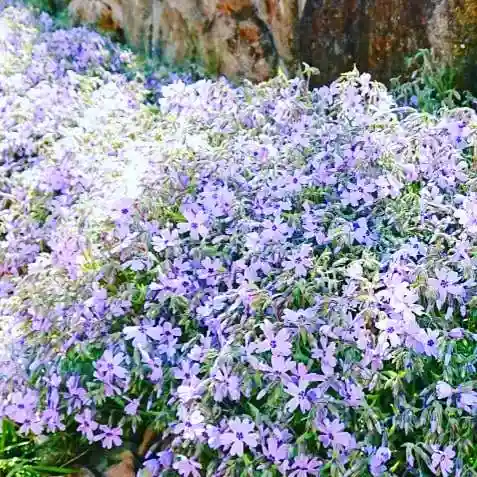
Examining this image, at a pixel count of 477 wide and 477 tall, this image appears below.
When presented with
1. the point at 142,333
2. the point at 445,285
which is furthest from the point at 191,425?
the point at 445,285

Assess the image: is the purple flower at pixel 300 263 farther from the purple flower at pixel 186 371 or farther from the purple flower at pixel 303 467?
the purple flower at pixel 303 467

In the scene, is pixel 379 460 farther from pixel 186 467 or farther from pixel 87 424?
pixel 87 424

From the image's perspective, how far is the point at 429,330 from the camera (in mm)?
1952

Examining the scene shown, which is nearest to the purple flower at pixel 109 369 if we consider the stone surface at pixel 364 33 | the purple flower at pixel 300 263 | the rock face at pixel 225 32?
the purple flower at pixel 300 263

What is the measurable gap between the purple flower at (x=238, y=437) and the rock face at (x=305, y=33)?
1959 mm

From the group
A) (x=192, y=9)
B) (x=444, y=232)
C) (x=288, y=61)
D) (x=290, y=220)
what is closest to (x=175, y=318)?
(x=290, y=220)

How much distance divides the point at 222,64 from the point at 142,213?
68.0 inches

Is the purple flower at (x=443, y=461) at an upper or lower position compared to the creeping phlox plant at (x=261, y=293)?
lower

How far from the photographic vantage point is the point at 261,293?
6.73 ft

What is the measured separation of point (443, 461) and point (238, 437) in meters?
0.47

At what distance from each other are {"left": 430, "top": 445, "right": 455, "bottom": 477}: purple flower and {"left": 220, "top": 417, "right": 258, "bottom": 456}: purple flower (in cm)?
41

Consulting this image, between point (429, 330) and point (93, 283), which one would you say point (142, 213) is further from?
point (429, 330)

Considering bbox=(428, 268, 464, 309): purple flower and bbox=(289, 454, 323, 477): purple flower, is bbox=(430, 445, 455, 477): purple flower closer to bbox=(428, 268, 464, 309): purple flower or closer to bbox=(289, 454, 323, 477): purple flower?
bbox=(289, 454, 323, 477): purple flower

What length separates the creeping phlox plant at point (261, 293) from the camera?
1.89 m
